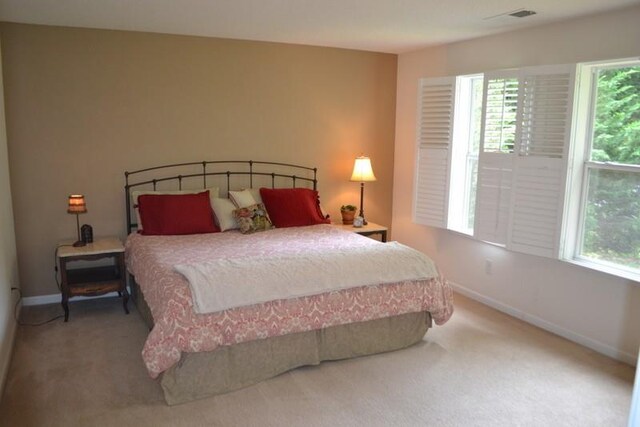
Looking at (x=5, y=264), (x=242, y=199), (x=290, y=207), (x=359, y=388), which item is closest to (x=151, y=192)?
(x=242, y=199)

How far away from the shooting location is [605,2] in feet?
10.8

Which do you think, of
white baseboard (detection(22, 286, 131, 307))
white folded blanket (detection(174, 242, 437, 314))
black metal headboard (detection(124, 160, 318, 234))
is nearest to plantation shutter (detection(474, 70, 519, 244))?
white folded blanket (detection(174, 242, 437, 314))

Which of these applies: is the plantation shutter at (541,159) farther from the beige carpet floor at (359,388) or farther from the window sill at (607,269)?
the beige carpet floor at (359,388)

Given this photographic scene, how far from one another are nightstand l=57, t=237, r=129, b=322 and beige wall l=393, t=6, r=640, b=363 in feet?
9.83

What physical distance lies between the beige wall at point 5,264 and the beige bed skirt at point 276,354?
88 cm

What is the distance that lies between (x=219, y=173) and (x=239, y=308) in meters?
2.25

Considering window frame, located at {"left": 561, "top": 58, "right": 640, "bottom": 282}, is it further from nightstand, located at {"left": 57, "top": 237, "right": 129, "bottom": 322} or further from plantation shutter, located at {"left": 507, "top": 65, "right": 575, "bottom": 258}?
nightstand, located at {"left": 57, "top": 237, "right": 129, "bottom": 322}

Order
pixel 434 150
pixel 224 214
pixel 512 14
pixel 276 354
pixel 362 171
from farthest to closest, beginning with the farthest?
pixel 362 171 → pixel 434 150 → pixel 224 214 → pixel 512 14 → pixel 276 354

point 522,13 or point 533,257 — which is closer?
point 522,13

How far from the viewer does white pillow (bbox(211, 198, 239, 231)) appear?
460 cm

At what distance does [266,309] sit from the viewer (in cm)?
312

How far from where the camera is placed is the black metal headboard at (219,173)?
4.70 m

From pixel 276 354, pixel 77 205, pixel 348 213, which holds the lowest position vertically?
pixel 276 354

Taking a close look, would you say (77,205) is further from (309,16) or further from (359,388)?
(359,388)
